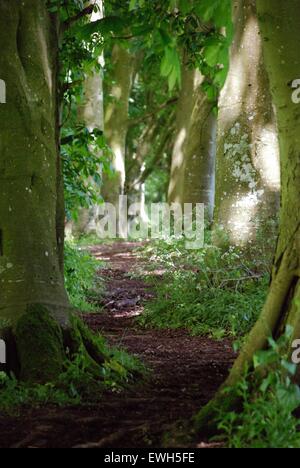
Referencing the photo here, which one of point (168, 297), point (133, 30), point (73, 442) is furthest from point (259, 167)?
point (73, 442)

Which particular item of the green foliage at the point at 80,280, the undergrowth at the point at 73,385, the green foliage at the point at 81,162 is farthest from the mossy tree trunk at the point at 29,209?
the green foliage at the point at 80,280

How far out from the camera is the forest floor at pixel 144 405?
3.46m

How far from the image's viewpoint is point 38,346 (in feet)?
14.9

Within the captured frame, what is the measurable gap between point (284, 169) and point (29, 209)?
74.9 inches

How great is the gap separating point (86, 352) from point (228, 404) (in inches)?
61.7

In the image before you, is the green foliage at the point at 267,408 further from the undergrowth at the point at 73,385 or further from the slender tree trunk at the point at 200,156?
the slender tree trunk at the point at 200,156


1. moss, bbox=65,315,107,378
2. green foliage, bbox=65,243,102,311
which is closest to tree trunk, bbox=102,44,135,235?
green foliage, bbox=65,243,102,311

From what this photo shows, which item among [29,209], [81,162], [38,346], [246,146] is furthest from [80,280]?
[38,346]

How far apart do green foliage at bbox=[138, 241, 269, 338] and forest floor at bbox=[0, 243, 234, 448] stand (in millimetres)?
281

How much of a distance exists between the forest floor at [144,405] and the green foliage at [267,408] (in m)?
0.21

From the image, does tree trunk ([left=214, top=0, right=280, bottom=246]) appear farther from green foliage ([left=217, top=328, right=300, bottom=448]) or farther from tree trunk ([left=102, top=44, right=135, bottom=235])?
tree trunk ([left=102, top=44, right=135, bottom=235])

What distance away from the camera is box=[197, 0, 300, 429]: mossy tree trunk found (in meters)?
3.74

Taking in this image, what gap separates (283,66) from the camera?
153 inches

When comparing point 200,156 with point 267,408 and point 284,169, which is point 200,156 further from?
point 267,408
